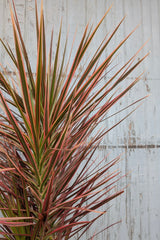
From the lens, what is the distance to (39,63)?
701 millimetres

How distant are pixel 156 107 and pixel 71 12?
3.08ft

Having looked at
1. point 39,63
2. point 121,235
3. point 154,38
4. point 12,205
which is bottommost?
point 121,235

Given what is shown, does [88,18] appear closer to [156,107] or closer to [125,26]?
[125,26]

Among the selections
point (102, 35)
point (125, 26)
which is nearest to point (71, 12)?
point (102, 35)

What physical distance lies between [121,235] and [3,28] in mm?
1672

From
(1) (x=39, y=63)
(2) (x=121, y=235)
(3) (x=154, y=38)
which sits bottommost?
(2) (x=121, y=235)

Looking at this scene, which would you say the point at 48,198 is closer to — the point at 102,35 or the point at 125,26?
the point at 102,35

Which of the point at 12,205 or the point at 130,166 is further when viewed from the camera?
the point at 130,166

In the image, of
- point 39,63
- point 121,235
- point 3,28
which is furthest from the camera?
point 3,28

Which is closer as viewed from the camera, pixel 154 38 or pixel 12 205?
pixel 12 205

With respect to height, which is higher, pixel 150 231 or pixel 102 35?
pixel 102 35

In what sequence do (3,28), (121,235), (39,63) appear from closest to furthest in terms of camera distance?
(39,63) < (121,235) < (3,28)

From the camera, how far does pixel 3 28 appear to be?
167 cm

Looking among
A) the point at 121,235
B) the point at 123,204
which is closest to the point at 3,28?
the point at 123,204
